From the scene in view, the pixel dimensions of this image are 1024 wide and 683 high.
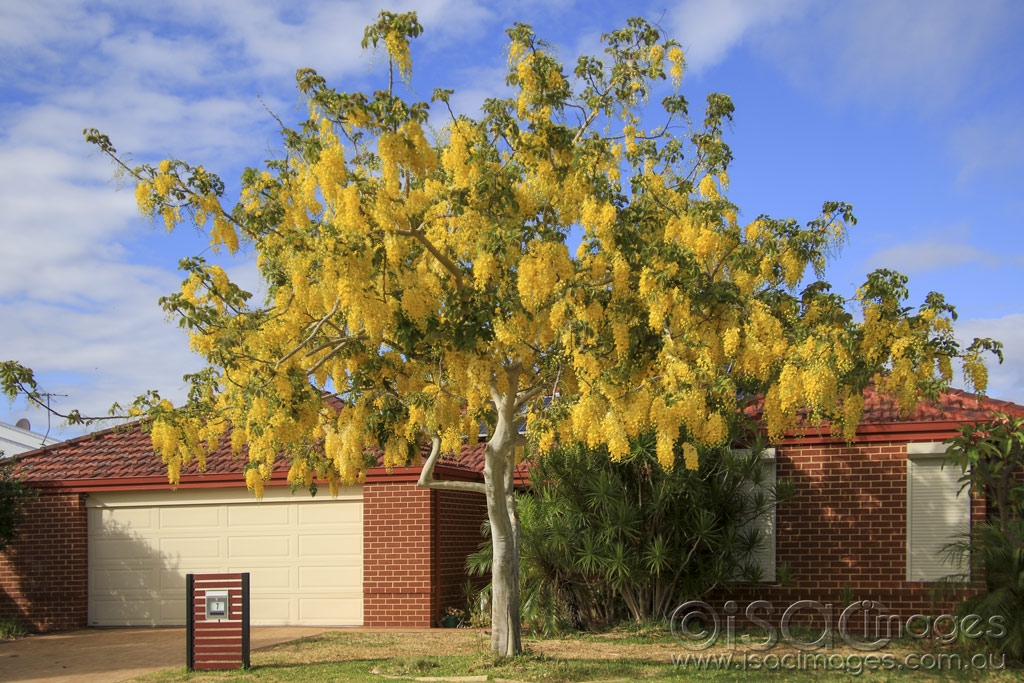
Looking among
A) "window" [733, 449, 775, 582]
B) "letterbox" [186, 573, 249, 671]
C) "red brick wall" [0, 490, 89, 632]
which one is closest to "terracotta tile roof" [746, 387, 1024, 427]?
"window" [733, 449, 775, 582]

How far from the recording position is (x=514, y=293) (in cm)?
1119

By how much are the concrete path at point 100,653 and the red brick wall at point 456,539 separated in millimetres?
2093

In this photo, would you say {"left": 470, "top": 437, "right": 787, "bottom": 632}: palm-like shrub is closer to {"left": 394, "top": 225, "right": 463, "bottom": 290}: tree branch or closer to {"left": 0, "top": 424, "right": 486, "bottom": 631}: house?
{"left": 0, "top": 424, "right": 486, "bottom": 631}: house

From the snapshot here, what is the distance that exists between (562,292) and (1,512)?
1205cm

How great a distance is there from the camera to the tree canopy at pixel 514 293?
10.3 m

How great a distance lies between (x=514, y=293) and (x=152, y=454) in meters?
11.3

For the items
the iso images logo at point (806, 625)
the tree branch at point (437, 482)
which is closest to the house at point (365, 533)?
the iso images logo at point (806, 625)

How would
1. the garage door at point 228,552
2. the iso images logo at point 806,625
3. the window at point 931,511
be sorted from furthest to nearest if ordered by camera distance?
the garage door at point 228,552 < the window at point 931,511 < the iso images logo at point 806,625

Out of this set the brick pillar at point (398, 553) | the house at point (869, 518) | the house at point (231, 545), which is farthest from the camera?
the house at point (231, 545)

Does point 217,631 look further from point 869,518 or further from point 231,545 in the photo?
point 869,518

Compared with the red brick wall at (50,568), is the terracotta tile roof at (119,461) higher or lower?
higher

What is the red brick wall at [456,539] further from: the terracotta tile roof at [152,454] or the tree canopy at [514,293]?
the tree canopy at [514,293]

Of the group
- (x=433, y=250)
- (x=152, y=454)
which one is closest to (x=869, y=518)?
(x=433, y=250)

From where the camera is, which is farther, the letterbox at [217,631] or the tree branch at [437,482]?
the letterbox at [217,631]
